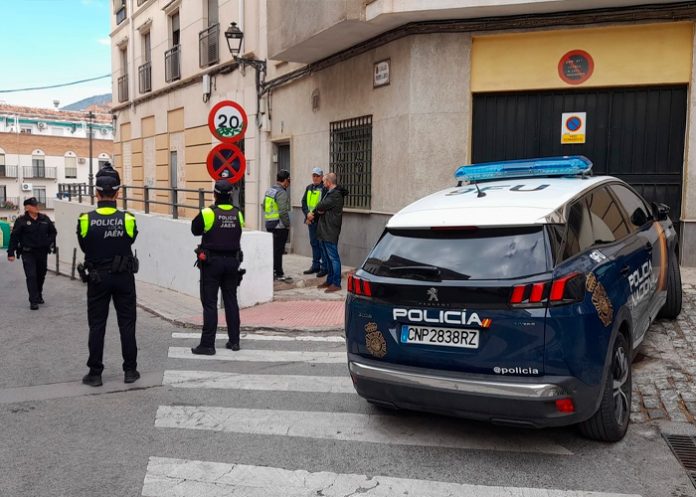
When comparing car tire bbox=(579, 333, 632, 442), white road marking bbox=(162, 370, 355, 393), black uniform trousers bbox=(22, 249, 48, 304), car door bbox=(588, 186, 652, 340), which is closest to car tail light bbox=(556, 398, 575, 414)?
car tire bbox=(579, 333, 632, 442)

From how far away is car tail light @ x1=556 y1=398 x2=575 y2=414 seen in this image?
3.72m

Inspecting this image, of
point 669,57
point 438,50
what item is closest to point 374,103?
point 438,50

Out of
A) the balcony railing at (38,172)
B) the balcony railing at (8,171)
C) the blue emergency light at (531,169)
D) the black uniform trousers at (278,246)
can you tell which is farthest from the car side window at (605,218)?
the balcony railing at (38,172)

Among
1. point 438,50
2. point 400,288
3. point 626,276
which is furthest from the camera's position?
point 438,50

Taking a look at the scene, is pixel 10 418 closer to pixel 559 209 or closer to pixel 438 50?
pixel 559 209

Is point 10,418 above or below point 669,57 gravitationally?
below

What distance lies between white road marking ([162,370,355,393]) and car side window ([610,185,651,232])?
2.76 m

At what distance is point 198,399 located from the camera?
5.34 metres

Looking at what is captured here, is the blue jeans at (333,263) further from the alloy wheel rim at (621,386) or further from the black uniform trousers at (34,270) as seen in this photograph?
the alloy wheel rim at (621,386)

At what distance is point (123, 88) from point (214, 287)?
22632 mm

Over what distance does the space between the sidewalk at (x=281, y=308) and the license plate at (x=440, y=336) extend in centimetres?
375

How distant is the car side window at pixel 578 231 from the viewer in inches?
161

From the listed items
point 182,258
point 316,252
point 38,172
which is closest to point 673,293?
point 316,252

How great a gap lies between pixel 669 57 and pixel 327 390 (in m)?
7.66
